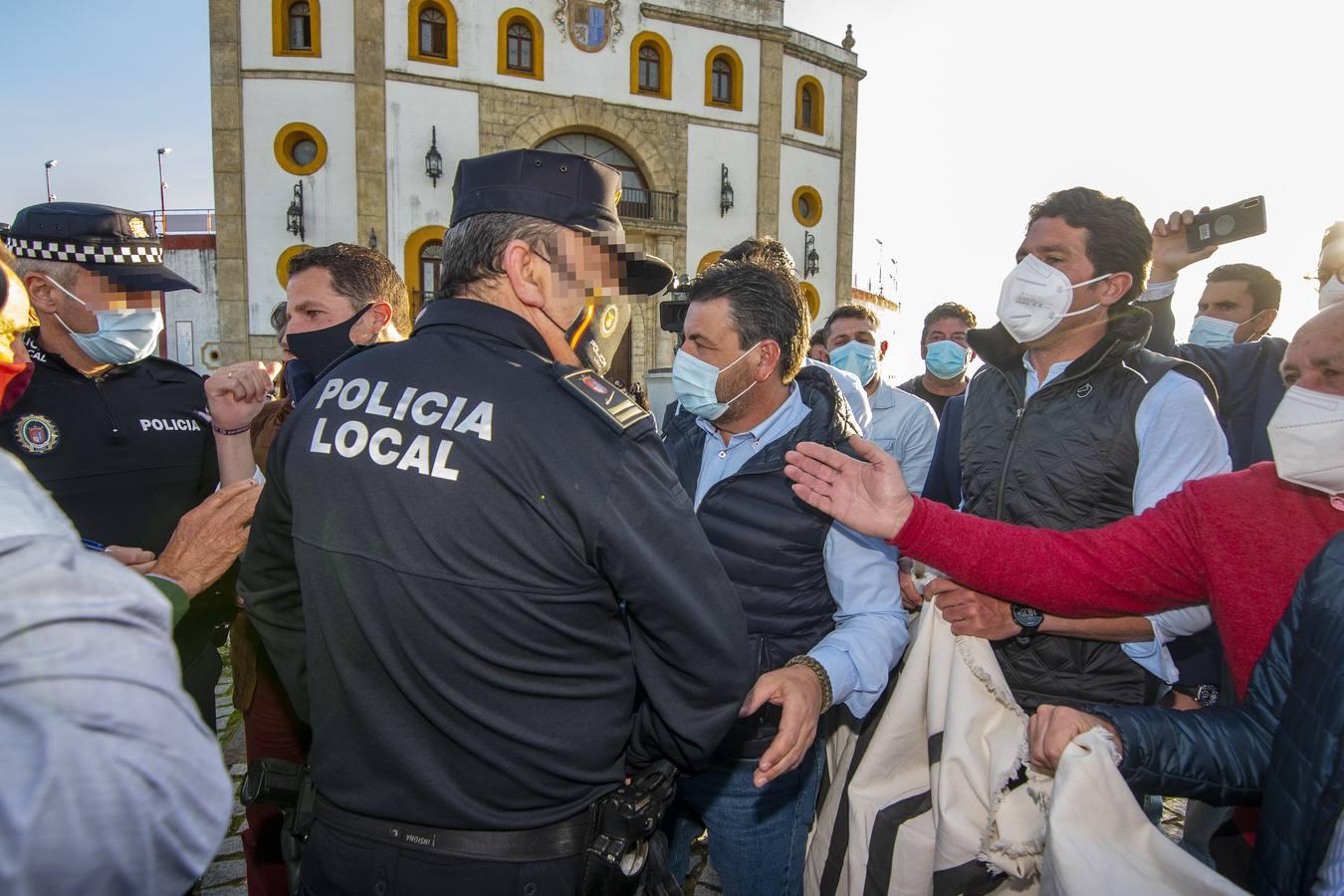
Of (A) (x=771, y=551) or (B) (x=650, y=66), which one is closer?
(A) (x=771, y=551)

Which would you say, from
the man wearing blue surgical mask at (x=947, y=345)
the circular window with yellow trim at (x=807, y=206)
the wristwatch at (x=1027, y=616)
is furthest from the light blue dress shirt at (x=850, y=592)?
the circular window with yellow trim at (x=807, y=206)

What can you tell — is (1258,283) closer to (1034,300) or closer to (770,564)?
(1034,300)

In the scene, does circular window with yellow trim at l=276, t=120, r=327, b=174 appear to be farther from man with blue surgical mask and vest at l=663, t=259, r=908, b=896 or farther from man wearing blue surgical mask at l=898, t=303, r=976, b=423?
man with blue surgical mask and vest at l=663, t=259, r=908, b=896

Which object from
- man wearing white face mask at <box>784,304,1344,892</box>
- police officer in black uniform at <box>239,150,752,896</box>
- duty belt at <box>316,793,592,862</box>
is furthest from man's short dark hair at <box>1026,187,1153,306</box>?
duty belt at <box>316,793,592,862</box>

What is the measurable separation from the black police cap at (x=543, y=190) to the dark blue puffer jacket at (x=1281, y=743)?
5.33 feet

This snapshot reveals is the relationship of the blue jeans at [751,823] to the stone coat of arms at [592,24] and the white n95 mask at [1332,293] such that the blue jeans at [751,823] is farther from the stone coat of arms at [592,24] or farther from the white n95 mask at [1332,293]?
the stone coat of arms at [592,24]

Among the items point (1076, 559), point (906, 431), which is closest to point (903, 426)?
point (906, 431)

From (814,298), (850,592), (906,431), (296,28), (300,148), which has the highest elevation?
(296,28)

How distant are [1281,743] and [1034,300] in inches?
57.7

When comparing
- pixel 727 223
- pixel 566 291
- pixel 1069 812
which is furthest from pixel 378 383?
pixel 727 223

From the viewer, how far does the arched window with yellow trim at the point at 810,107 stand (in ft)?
74.6

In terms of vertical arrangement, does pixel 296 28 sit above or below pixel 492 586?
above

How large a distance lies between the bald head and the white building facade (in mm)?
18553

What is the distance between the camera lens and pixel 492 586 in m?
1.38
